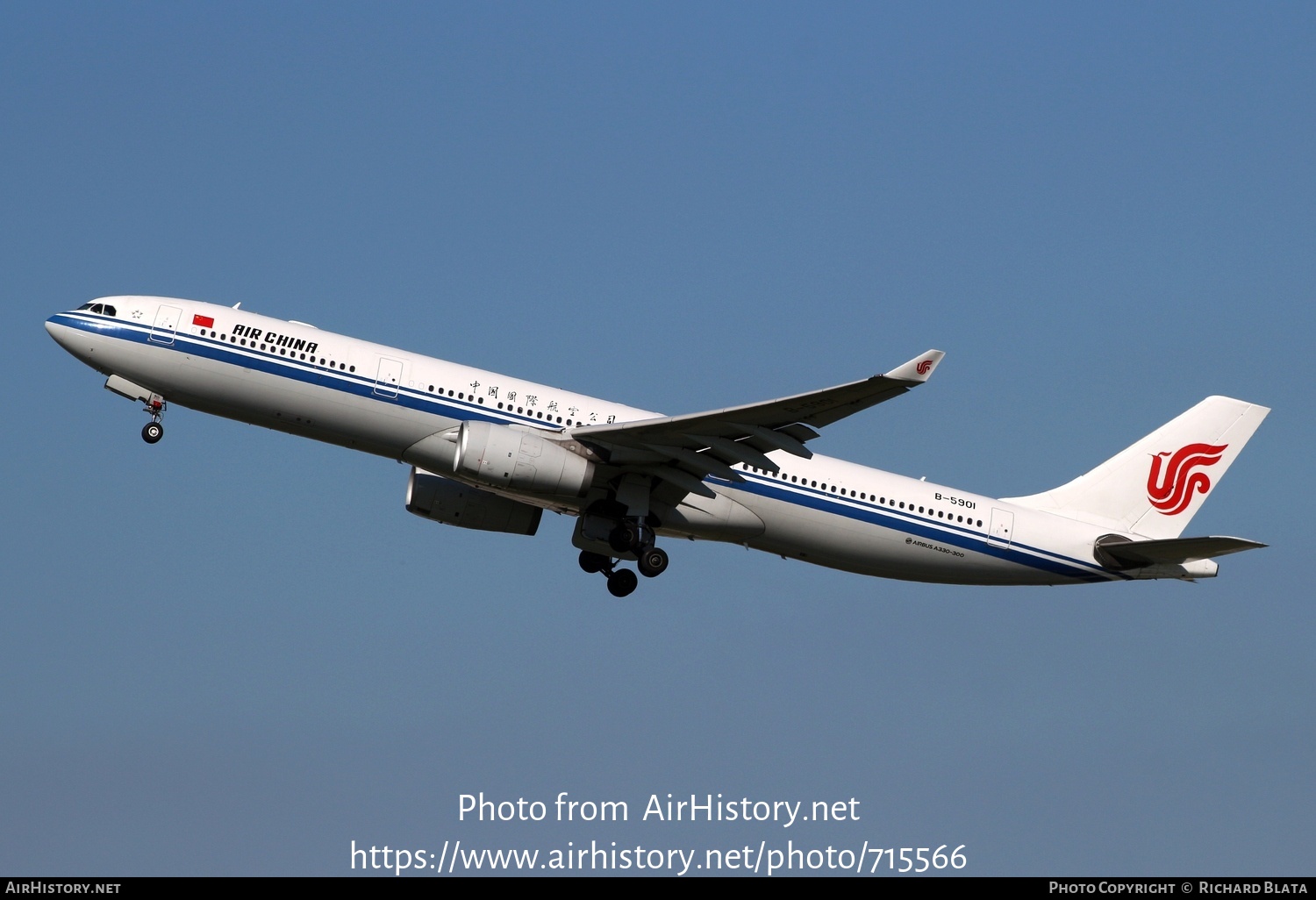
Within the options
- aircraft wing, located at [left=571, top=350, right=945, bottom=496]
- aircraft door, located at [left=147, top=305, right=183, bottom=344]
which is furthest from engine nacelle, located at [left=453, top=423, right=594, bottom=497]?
aircraft door, located at [left=147, top=305, right=183, bottom=344]

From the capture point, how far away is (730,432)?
3603 centimetres

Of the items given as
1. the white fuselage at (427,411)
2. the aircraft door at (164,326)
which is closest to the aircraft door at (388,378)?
the white fuselage at (427,411)

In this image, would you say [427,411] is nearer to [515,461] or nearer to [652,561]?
[515,461]

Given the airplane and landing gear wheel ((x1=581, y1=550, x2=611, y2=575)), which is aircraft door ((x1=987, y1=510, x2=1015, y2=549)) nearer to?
the airplane

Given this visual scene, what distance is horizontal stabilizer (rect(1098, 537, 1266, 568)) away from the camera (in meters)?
37.3

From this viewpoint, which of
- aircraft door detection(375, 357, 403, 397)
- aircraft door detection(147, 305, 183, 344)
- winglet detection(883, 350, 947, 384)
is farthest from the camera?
aircraft door detection(147, 305, 183, 344)

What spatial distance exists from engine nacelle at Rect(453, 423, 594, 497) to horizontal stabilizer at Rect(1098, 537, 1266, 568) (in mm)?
13694

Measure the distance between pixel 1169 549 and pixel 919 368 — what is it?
10.9 m
